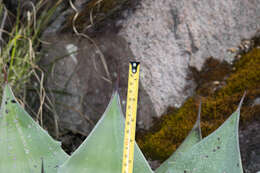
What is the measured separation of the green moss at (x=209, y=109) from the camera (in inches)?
41.5

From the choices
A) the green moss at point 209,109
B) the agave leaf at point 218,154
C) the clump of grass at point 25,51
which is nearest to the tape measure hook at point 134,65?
the agave leaf at point 218,154

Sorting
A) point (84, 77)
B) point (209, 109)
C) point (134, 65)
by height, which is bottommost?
point (209, 109)

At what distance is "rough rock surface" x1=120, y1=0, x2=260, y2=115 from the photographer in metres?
1.14

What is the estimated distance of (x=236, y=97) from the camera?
1.08 m

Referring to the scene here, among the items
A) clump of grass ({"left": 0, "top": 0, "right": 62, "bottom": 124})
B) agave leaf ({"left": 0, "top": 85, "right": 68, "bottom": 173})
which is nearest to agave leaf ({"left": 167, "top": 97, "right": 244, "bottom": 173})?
agave leaf ({"left": 0, "top": 85, "right": 68, "bottom": 173})

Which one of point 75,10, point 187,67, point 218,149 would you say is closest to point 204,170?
point 218,149

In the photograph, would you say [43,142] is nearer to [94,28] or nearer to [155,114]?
[155,114]

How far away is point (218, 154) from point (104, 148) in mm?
223

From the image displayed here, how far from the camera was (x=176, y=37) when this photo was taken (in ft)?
3.85

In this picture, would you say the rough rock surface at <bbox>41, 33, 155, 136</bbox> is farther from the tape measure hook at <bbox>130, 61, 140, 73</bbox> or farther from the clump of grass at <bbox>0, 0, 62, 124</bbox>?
A: the tape measure hook at <bbox>130, 61, 140, 73</bbox>

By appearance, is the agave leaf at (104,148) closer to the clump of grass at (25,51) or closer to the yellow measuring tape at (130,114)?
the yellow measuring tape at (130,114)

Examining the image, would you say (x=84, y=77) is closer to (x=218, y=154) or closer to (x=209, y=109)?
(x=209, y=109)

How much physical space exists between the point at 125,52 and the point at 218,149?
635mm

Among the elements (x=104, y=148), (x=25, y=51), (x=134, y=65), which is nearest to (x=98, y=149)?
(x=104, y=148)
